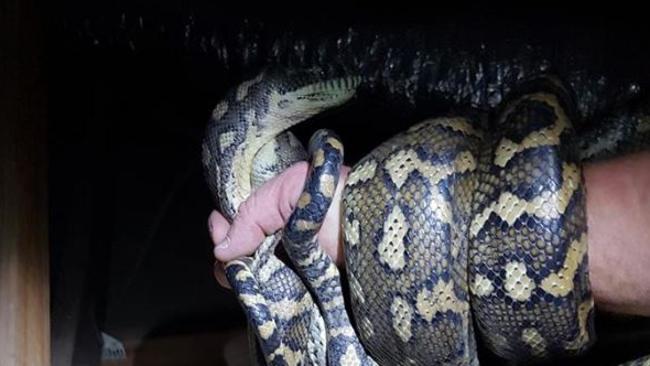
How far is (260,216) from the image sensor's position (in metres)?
1.12

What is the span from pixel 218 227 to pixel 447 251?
1.36 feet

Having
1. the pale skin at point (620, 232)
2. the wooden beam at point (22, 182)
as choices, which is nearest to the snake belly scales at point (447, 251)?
the pale skin at point (620, 232)

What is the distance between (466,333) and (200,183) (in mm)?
855

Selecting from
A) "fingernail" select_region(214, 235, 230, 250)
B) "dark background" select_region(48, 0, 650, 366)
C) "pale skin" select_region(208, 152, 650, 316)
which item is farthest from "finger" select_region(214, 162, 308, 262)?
"pale skin" select_region(208, 152, 650, 316)

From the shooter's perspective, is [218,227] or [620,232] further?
[218,227]

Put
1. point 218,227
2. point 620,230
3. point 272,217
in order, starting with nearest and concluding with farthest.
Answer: point 620,230 → point 272,217 → point 218,227

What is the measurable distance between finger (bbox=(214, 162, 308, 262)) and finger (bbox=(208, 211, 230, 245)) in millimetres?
35

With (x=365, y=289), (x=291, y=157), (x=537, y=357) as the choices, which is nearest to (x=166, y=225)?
(x=291, y=157)

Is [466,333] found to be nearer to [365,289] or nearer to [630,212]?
[365,289]

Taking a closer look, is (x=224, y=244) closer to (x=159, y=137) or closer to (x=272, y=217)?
(x=272, y=217)

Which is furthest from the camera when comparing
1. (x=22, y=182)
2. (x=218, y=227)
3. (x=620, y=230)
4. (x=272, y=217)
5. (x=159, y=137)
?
(x=159, y=137)

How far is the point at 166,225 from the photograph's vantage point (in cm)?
173

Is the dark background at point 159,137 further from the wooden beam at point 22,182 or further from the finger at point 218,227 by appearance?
the finger at point 218,227

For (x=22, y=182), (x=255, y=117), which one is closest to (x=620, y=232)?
(x=255, y=117)
